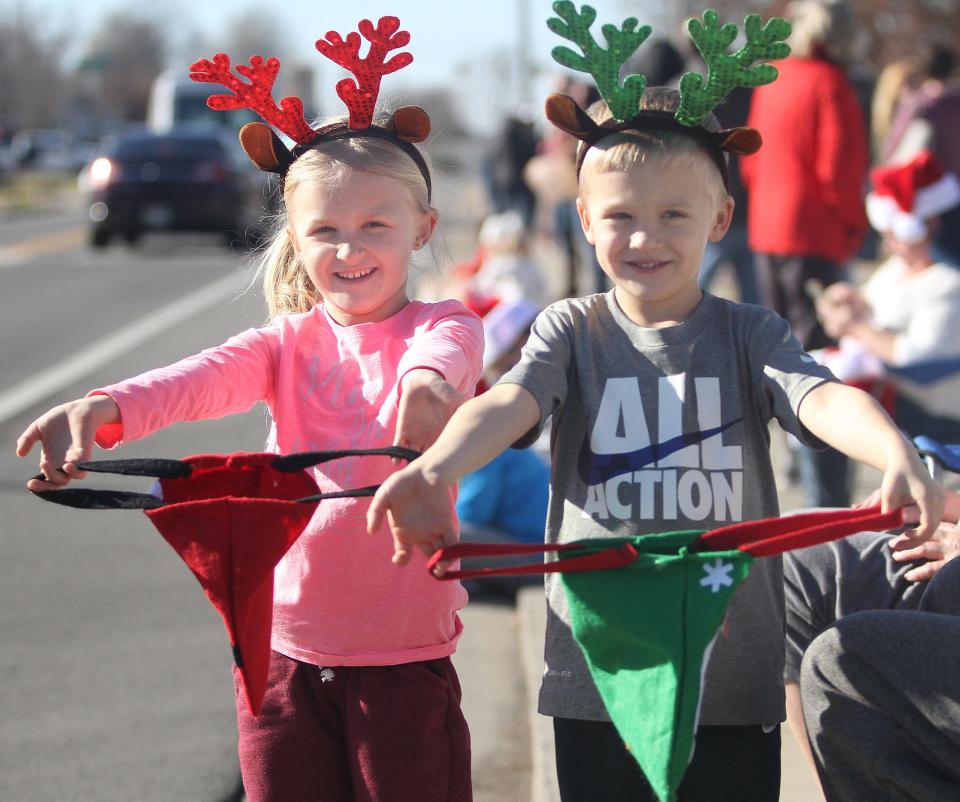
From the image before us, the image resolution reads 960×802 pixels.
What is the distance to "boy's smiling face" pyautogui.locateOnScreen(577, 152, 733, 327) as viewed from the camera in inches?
86.6

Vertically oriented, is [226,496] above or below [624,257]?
below

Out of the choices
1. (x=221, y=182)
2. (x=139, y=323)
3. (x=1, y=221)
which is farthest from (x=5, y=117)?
(x=139, y=323)

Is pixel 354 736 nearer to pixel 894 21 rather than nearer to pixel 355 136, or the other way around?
pixel 355 136

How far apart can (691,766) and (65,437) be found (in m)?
1.14

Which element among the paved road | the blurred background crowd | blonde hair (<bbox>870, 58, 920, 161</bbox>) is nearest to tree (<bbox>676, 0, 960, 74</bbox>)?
the blurred background crowd

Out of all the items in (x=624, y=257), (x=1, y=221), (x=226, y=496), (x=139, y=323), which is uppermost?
(x=1, y=221)

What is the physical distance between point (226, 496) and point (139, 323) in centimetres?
1105

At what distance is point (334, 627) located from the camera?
2.39 m

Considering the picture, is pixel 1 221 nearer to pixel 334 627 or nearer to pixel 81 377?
pixel 81 377

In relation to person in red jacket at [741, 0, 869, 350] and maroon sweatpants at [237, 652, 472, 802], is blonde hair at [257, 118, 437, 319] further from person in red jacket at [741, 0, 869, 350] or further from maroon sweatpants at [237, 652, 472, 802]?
person in red jacket at [741, 0, 869, 350]

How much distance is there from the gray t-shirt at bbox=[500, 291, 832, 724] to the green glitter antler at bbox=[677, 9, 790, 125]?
34cm

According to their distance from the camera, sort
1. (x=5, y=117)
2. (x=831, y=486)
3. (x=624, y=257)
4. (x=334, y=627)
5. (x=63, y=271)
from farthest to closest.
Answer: (x=5, y=117) < (x=63, y=271) < (x=831, y=486) < (x=334, y=627) < (x=624, y=257)

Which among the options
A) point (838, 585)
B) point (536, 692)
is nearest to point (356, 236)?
point (838, 585)

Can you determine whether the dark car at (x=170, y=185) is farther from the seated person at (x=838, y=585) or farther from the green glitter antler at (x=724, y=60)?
the green glitter antler at (x=724, y=60)
